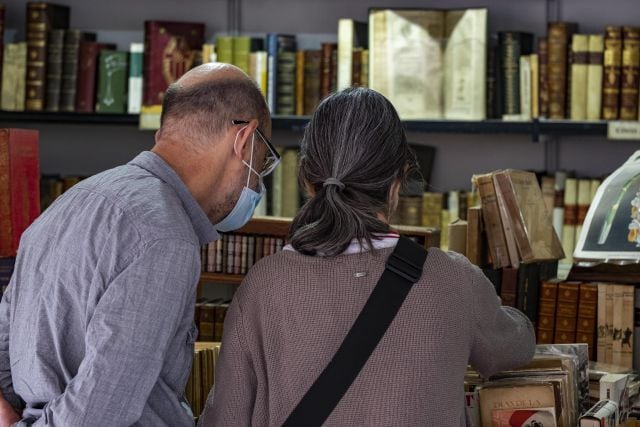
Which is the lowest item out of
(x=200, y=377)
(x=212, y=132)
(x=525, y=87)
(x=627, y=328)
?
(x=200, y=377)

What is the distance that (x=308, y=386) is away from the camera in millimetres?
1664

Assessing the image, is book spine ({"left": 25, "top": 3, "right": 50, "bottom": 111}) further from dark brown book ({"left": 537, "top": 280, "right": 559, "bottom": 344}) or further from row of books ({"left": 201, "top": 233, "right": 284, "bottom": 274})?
dark brown book ({"left": 537, "top": 280, "right": 559, "bottom": 344})

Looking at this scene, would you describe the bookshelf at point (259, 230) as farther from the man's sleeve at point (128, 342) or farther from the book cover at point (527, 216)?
the man's sleeve at point (128, 342)

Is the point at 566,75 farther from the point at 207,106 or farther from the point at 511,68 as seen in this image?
the point at 207,106

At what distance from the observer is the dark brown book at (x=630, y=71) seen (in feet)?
13.5

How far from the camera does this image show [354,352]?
1652mm

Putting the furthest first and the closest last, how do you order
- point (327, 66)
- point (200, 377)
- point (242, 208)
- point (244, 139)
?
point (327, 66) < point (200, 377) < point (242, 208) < point (244, 139)

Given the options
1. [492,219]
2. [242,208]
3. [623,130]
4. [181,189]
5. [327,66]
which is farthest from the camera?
[327,66]

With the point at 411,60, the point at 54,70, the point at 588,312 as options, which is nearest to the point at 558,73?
the point at 411,60

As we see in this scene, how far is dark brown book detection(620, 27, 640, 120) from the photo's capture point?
13.5ft

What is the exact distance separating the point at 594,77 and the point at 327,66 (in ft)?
3.68

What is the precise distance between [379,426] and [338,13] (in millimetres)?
3394

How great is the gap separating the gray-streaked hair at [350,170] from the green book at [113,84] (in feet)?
9.62

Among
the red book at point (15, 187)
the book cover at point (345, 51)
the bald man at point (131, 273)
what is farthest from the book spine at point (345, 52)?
the bald man at point (131, 273)
